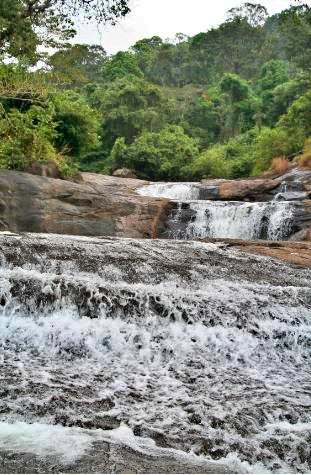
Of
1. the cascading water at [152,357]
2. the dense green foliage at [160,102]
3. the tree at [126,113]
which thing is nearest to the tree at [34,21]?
the dense green foliage at [160,102]

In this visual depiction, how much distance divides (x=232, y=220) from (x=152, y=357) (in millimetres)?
7994

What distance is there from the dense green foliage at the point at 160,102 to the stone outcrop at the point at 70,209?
186cm

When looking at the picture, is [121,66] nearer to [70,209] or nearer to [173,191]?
[173,191]

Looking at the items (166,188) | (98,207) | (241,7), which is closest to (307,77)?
(166,188)

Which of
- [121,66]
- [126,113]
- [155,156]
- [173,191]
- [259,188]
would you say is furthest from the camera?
[121,66]

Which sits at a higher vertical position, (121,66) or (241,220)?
(121,66)

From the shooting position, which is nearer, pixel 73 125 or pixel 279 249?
pixel 279 249

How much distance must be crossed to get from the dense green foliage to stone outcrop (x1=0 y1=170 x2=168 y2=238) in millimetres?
1855

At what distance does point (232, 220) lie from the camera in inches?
507

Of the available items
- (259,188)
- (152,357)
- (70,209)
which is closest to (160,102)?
(259,188)

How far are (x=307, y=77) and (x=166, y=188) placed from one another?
14544 millimetres

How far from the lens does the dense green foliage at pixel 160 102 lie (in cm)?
1351

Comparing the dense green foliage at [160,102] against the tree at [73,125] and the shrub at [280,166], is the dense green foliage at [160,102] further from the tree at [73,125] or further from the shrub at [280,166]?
the shrub at [280,166]

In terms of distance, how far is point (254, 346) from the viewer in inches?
234
